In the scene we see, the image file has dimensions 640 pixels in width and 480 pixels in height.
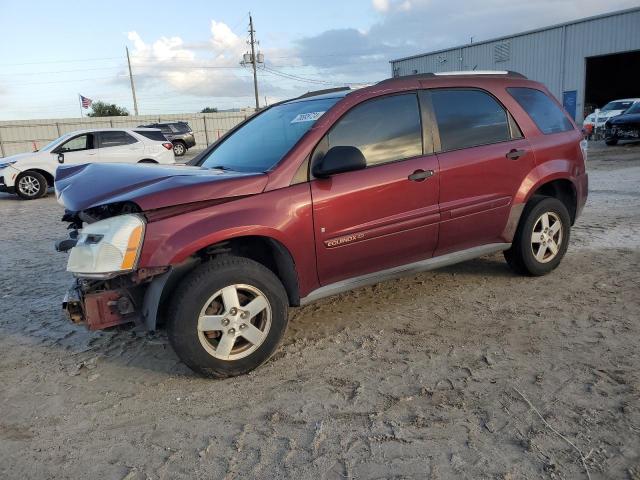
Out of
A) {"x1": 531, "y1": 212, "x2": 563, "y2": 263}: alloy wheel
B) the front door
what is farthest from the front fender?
the front door

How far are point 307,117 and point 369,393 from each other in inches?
78.3

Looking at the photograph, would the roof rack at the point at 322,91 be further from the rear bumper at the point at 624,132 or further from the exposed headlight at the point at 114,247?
the rear bumper at the point at 624,132

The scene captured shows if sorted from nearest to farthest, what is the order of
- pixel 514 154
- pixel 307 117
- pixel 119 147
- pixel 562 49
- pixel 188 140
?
pixel 307 117 → pixel 514 154 → pixel 119 147 → pixel 188 140 → pixel 562 49

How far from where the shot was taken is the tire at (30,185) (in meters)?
12.8

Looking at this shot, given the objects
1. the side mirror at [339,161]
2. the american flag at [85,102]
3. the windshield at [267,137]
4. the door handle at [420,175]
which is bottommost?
the door handle at [420,175]

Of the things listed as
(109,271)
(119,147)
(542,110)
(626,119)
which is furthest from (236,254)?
(626,119)

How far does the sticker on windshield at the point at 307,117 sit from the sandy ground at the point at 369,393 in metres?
1.53

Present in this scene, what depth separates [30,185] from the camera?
1287 cm

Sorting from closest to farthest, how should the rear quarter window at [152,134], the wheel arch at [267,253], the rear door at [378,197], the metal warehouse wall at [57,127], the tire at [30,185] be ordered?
the wheel arch at [267,253] → the rear door at [378,197] → the tire at [30,185] → the rear quarter window at [152,134] → the metal warehouse wall at [57,127]

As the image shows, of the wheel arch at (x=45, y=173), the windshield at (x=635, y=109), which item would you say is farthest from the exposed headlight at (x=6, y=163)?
the windshield at (x=635, y=109)

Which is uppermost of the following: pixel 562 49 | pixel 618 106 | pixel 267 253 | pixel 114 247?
pixel 562 49

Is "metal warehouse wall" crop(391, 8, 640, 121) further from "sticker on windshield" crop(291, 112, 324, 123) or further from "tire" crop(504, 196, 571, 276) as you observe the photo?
"sticker on windshield" crop(291, 112, 324, 123)

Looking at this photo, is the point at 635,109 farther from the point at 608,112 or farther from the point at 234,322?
the point at 234,322

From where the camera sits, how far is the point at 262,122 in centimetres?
437
